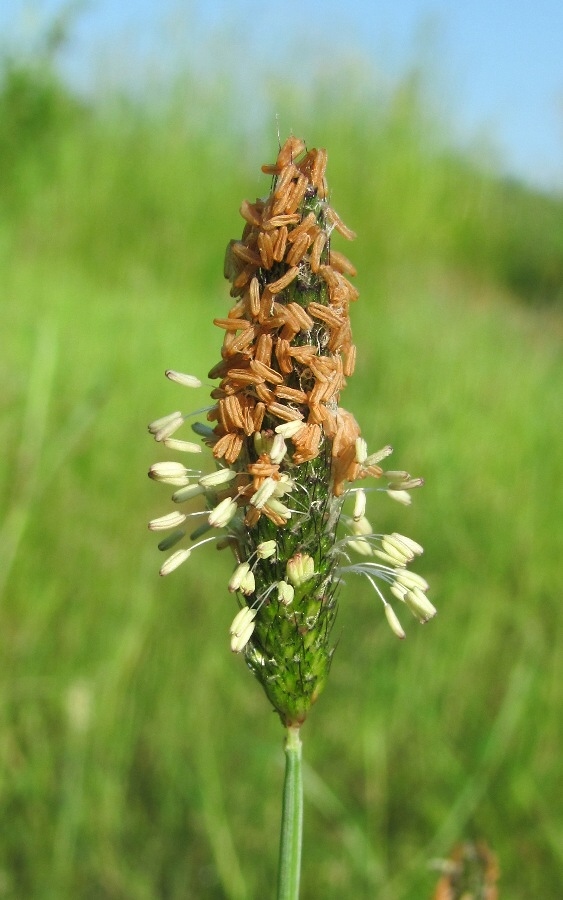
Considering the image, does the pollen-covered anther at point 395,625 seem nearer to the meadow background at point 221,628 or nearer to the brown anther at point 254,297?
the brown anther at point 254,297

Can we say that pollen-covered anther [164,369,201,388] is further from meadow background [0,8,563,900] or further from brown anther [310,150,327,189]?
meadow background [0,8,563,900]

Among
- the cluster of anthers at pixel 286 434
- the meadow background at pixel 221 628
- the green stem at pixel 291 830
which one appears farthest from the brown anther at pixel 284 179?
the meadow background at pixel 221 628

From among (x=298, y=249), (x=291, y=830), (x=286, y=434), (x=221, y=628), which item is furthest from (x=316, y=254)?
(x=221, y=628)

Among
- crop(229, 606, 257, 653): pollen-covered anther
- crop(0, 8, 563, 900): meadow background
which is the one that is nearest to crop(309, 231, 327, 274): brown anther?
crop(229, 606, 257, 653): pollen-covered anther

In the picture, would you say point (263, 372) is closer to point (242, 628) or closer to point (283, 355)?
point (283, 355)

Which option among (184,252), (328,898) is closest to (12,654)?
(328,898)

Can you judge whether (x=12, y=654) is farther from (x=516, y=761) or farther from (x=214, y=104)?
(x=214, y=104)

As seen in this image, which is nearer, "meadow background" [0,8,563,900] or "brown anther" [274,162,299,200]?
"brown anther" [274,162,299,200]
